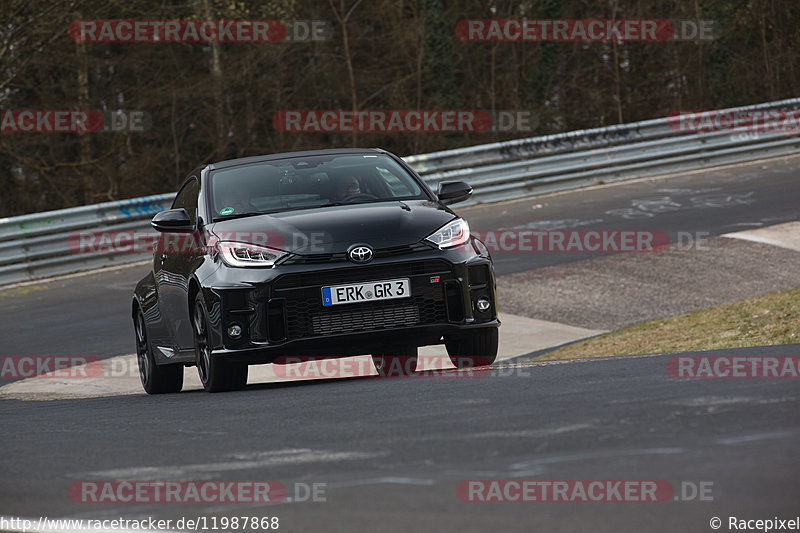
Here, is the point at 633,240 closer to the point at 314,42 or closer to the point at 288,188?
the point at 288,188

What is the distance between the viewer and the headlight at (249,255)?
7.86 metres

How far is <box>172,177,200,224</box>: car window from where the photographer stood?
907cm

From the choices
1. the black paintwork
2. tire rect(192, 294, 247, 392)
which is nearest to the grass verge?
the black paintwork

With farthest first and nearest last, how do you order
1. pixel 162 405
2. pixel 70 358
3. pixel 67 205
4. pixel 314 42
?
pixel 314 42 < pixel 67 205 < pixel 70 358 < pixel 162 405

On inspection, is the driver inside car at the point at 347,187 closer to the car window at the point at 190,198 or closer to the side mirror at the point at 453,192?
the side mirror at the point at 453,192

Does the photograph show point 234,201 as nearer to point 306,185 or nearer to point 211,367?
point 306,185

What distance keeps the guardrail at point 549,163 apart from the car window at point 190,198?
27.5 feet

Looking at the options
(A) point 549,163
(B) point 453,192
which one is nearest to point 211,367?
(B) point 453,192

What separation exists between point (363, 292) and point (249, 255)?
761 mm

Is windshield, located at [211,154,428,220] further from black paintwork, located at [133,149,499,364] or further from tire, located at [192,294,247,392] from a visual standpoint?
tire, located at [192,294,247,392]

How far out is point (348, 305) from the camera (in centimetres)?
781

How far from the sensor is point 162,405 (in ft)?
25.6

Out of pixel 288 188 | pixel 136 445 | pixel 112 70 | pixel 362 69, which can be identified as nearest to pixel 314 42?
pixel 362 69

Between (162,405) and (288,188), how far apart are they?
189 cm
